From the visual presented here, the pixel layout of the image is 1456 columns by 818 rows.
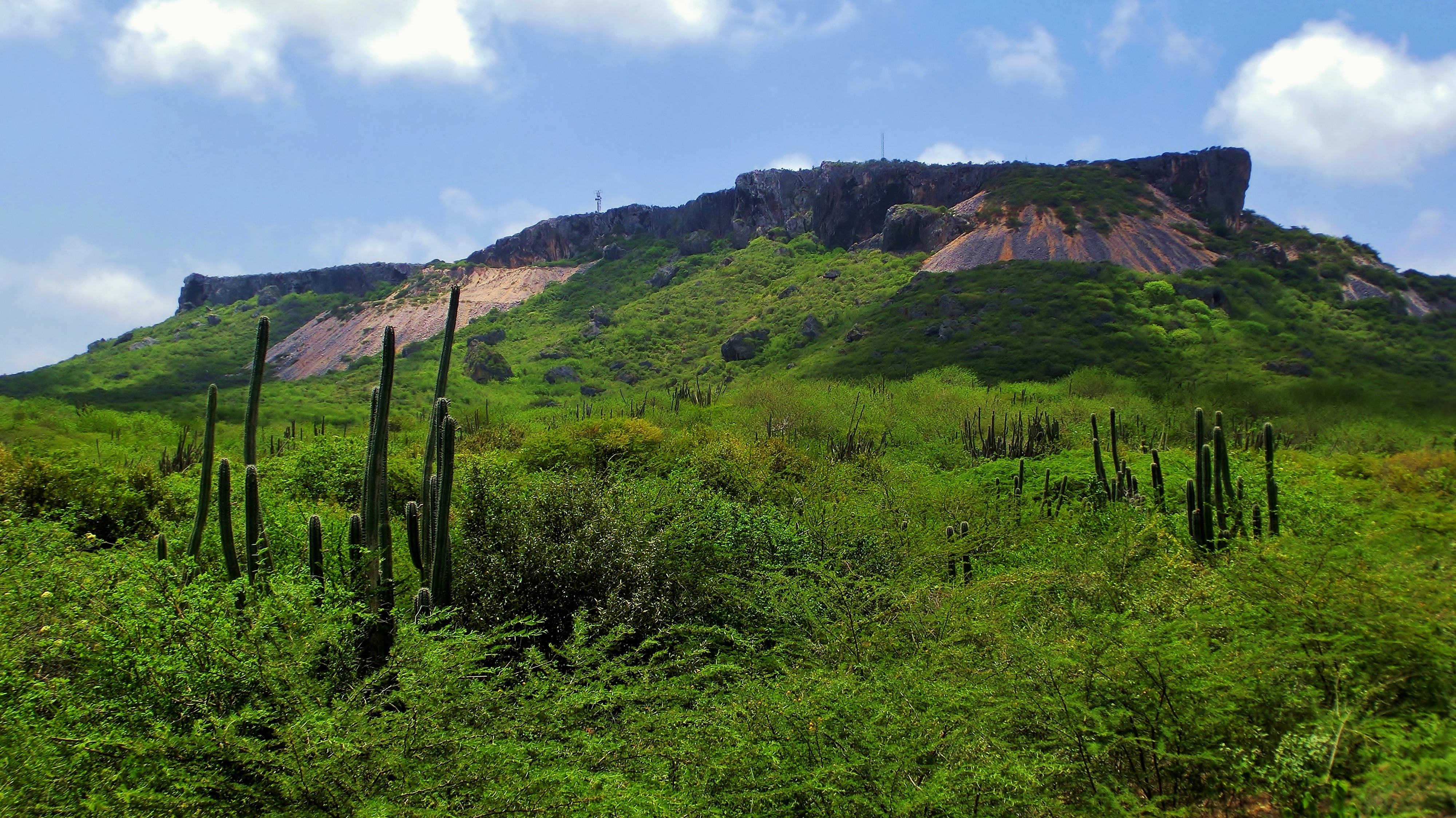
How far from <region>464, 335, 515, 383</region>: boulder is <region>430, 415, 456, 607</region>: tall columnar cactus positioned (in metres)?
67.9

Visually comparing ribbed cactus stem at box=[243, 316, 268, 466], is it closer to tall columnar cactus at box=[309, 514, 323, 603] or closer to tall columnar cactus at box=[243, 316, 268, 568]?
tall columnar cactus at box=[243, 316, 268, 568]

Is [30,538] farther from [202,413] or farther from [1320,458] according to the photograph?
[202,413]

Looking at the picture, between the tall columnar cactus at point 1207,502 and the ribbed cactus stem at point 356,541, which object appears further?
the tall columnar cactus at point 1207,502

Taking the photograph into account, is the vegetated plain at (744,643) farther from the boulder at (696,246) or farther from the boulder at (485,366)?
the boulder at (696,246)

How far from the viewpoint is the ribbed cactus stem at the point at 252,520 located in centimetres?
889

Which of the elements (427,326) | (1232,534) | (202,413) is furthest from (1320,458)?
(427,326)

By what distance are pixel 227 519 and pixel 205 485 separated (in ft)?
5.74

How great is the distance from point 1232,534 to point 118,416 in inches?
1820

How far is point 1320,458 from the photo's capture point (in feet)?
97.2

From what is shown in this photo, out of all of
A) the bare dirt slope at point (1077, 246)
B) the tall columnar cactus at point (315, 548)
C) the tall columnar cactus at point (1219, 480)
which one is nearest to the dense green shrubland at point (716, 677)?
the tall columnar cactus at point (315, 548)

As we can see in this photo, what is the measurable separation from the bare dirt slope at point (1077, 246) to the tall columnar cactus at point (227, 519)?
7528cm

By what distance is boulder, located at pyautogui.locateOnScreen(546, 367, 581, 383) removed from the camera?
77.2 meters

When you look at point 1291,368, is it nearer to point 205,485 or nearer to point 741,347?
point 741,347

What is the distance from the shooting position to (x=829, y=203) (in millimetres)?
110812
